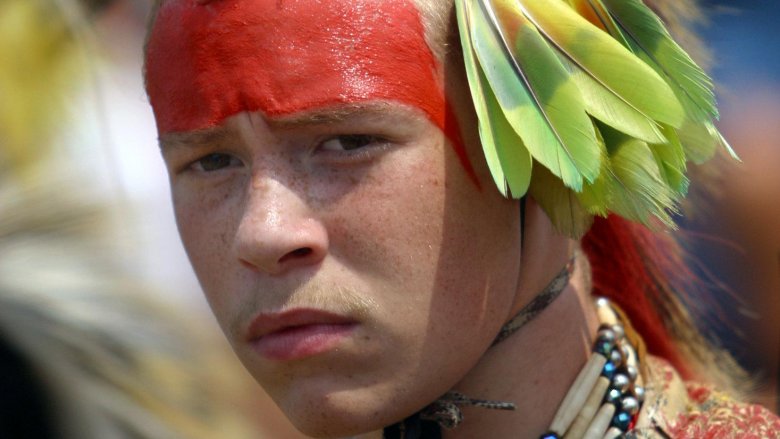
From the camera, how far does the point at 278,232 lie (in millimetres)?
1584

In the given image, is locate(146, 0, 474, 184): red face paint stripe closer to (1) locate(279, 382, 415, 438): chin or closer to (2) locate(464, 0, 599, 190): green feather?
(2) locate(464, 0, 599, 190): green feather

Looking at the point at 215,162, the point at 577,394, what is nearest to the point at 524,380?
the point at 577,394

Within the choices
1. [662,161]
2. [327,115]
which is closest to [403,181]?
[327,115]

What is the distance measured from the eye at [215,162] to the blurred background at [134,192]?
54 centimetres

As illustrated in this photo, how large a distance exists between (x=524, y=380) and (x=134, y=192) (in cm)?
195

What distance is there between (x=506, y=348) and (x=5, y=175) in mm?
1564

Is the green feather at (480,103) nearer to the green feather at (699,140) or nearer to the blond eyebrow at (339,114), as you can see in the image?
the blond eyebrow at (339,114)

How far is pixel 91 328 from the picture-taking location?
248 centimetres

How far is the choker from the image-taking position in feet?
5.91

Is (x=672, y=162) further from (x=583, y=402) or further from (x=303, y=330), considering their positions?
(x=303, y=330)

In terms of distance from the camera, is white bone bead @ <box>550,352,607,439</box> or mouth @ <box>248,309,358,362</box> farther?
white bone bead @ <box>550,352,607,439</box>

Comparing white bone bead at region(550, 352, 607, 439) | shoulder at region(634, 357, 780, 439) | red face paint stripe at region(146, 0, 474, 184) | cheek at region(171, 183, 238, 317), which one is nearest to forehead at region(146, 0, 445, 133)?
red face paint stripe at region(146, 0, 474, 184)

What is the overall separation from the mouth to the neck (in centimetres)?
32

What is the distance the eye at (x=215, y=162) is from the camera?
173cm
